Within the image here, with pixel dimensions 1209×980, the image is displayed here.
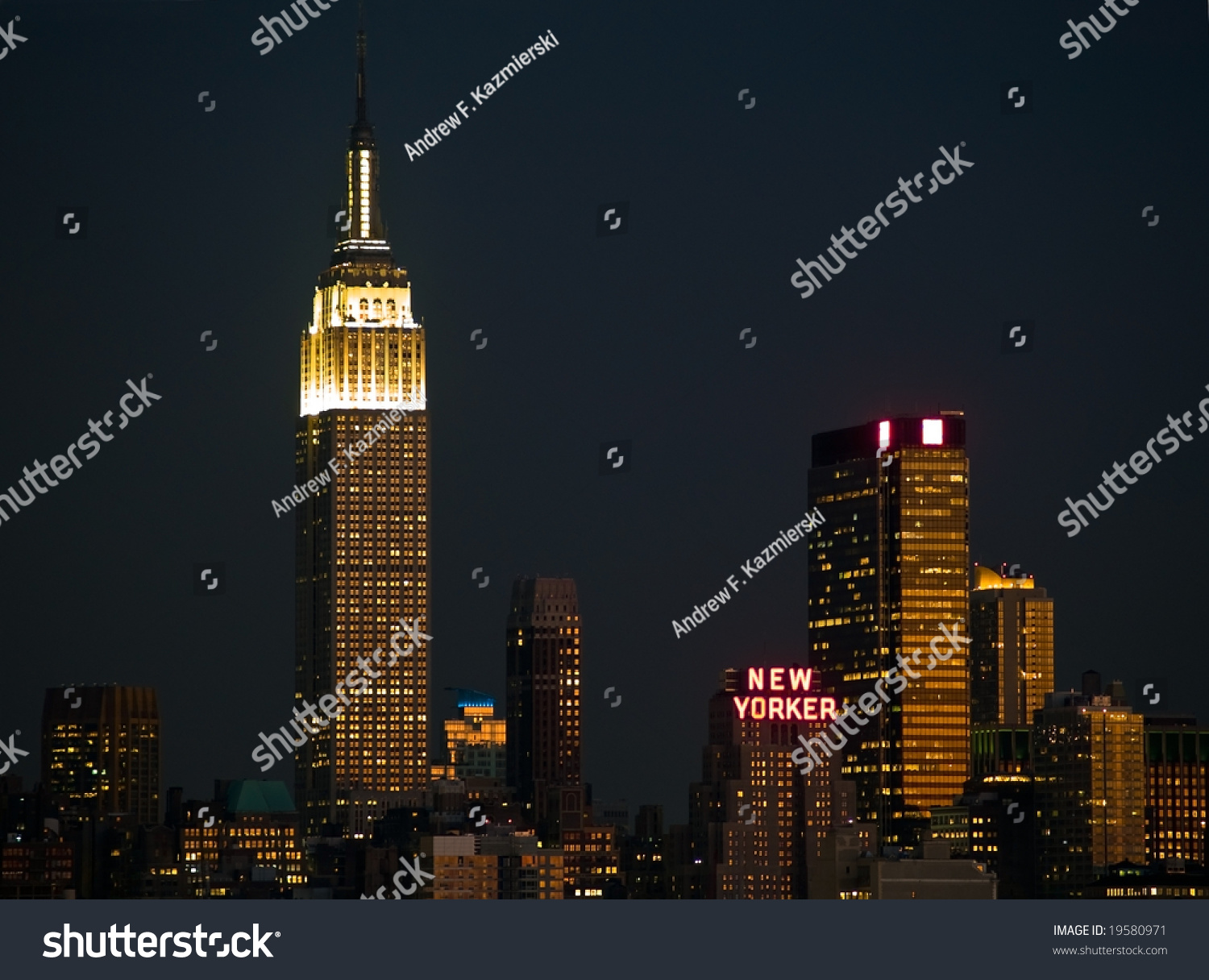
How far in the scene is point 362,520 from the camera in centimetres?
8562

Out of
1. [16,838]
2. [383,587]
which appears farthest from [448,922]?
[383,587]

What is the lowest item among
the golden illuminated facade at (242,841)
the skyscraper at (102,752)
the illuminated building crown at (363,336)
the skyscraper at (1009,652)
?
the golden illuminated facade at (242,841)

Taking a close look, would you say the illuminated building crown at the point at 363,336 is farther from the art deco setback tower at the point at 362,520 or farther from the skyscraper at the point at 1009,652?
the skyscraper at the point at 1009,652

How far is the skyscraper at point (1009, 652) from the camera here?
88.1 m

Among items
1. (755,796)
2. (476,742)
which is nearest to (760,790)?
(755,796)

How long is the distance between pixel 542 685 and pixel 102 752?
20289 millimetres

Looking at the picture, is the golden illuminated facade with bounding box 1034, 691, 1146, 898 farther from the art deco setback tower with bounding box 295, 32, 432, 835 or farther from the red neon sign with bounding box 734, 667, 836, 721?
the art deco setback tower with bounding box 295, 32, 432, 835

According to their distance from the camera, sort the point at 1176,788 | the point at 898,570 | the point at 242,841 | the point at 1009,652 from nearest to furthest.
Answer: the point at 242,841
the point at 1176,788
the point at 898,570
the point at 1009,652

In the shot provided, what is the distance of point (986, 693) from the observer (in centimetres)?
9175

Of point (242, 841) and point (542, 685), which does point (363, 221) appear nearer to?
point (542, 685)

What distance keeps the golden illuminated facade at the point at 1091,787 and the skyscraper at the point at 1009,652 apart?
8126 mm

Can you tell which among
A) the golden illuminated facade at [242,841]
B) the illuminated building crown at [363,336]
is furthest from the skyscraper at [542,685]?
the golden illuminated facade at [242,841]

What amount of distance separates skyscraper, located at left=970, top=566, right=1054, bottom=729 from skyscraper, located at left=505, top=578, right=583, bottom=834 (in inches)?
512

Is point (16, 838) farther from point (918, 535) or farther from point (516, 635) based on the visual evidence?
point (918, 535)
